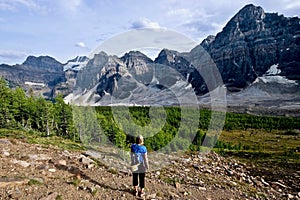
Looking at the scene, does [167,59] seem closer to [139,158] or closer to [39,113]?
[39,113]

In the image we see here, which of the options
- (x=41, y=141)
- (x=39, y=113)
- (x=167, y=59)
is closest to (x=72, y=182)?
(x=41, y=141)

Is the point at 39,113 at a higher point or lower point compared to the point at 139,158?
lower

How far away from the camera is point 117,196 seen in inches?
549

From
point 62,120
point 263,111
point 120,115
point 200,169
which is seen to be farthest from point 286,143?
point 263,111

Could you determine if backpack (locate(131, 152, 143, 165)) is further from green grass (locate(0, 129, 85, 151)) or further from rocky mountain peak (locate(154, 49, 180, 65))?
rocky mountain peak (locate(154, 49, 180, 65))

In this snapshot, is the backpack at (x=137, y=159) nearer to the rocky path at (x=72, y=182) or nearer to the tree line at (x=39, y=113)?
the rocky path at (x=72, y=182)

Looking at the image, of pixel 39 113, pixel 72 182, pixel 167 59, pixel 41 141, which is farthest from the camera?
pixel 39 113

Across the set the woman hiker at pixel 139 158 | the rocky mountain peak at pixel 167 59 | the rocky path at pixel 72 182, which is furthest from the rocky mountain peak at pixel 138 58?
the rocky path at pixel 72 182

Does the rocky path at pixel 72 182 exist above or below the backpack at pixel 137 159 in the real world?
below

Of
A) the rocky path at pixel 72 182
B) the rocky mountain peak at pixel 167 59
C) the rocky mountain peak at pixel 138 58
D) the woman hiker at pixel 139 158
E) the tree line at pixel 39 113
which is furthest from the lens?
the tree line at pixel 39 113

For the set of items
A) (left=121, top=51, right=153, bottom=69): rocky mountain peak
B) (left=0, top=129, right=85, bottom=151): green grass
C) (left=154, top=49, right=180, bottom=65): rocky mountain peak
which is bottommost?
(left=0, top=129, right=85, bottom=151): green grass

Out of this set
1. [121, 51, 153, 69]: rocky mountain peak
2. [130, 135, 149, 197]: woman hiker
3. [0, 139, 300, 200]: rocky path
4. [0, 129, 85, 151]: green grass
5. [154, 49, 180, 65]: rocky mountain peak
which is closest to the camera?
[0, 139, 300, 200]: rocky path

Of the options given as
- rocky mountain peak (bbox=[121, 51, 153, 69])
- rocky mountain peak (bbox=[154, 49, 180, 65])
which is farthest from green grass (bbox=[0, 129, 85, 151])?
rocky mountain peak (bbox=[154, 49, 180, 65])

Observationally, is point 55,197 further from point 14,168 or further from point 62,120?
point 62,120
